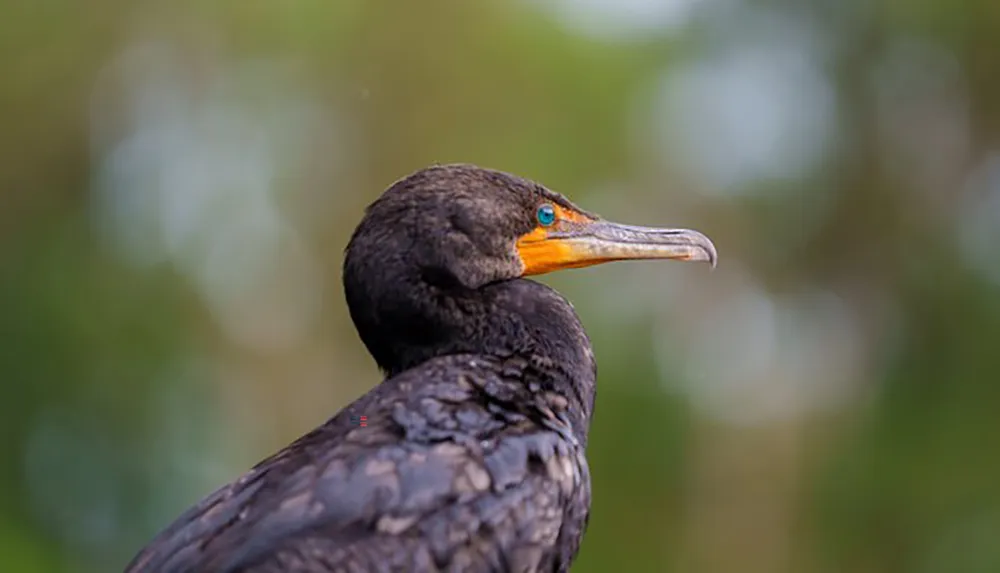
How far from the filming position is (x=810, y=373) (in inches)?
758

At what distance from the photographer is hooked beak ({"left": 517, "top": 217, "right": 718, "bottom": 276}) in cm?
446

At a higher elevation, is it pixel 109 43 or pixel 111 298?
pixel 109 43

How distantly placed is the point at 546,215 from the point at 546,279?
11.4 m

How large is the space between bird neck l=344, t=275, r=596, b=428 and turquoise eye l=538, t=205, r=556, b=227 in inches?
12.8

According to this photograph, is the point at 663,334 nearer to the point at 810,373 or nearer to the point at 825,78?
the point at 810,373

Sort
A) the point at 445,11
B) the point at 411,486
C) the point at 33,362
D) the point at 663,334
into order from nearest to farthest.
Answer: the point at 411,486, the point at 33,362, the point at 445,11, the point at 663,334

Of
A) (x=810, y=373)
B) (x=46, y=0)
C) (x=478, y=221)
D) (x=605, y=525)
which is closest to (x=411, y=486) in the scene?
(x=478, y=221)

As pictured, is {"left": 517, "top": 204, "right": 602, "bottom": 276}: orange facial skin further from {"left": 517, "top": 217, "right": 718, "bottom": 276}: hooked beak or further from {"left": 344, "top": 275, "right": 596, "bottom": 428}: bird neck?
{"left": 344, "top": 275, "right": 596, "bottom": 428}: bird neck

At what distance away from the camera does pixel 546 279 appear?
15.9 m

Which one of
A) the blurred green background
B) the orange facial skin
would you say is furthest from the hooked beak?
the blurred green background

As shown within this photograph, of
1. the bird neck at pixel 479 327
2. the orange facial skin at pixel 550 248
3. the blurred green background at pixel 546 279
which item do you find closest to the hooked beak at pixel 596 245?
the orange facial skin at pixel 550 248

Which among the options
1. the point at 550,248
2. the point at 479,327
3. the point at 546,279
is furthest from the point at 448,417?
the point at 546,279

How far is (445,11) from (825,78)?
537cm

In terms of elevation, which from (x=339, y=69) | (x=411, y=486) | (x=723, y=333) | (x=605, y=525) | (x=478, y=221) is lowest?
(x=605, y=525)
